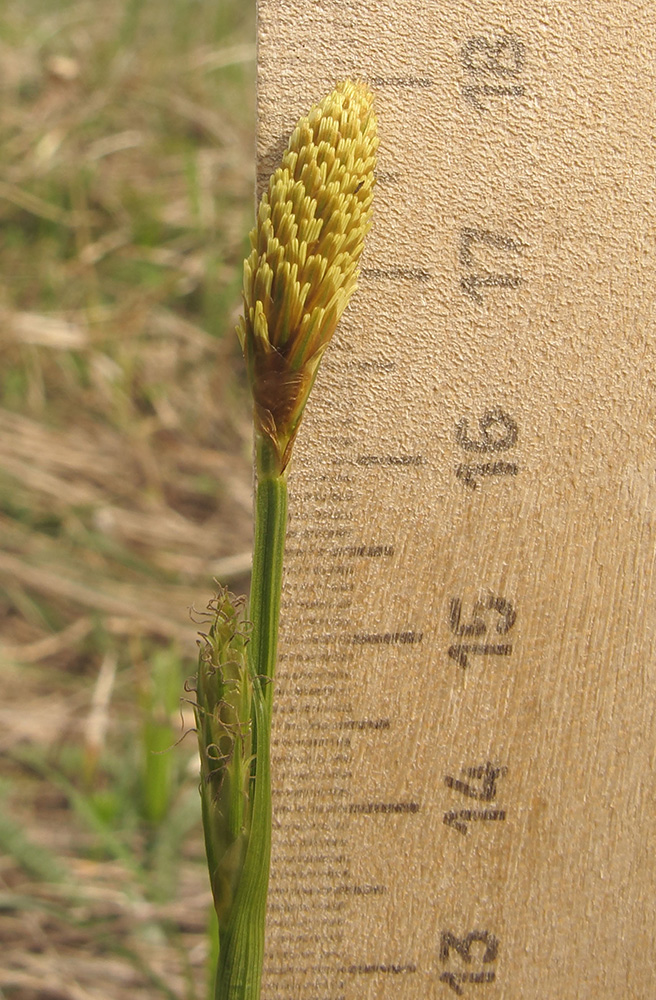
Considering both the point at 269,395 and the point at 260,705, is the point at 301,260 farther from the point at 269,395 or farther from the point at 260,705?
the point at 260,705

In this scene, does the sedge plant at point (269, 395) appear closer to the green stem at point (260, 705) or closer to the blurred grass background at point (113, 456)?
the green stem at point (260, 705)

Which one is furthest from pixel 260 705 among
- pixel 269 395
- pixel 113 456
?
pixel 113 456

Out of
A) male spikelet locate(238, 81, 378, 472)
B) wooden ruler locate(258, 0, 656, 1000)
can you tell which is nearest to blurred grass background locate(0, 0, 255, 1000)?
wooden ruler locate(258, 0, 656, 1000)

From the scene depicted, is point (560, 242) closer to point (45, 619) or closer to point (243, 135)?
point (45, 619)

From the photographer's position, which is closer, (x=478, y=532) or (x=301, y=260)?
(x=301, y=260)

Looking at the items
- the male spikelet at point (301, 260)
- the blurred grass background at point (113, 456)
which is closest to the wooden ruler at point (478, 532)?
the male spikelet at point (301, 260)
